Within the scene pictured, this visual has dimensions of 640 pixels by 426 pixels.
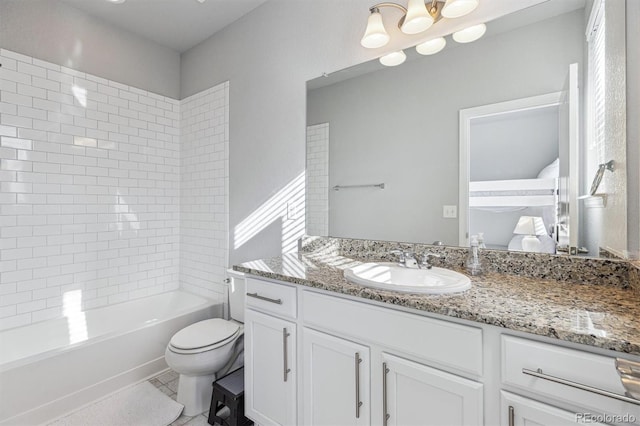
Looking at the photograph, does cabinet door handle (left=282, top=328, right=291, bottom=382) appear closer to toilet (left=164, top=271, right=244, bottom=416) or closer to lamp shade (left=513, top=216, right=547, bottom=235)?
toilet (left=164, top=271, right=244, bottom=416)

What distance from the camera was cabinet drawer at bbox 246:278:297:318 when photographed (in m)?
1.36

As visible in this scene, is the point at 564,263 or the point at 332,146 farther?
the point at 332,146

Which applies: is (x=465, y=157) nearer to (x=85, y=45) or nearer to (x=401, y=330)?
(x=401, y=330)

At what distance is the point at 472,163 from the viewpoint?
148 centimetres

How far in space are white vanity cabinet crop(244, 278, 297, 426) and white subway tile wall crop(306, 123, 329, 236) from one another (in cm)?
65

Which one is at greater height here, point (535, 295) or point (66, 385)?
point (535, 295)

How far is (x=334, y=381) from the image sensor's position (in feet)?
4.04

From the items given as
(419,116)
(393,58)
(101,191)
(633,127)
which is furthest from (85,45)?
(633,127)

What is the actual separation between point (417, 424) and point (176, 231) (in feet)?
8.65

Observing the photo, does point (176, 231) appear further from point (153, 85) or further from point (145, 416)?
point (145, 416)

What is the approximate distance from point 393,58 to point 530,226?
111 centimetres

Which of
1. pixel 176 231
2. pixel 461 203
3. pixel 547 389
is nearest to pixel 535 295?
pixel 547 389

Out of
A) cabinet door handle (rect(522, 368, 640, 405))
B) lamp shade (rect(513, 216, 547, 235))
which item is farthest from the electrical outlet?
cabinet door handle (rect(522, 368, 640, 405))

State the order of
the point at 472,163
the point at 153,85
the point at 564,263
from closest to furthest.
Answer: the point at 564,263 → the point at 472,163 → the point at 153,85
